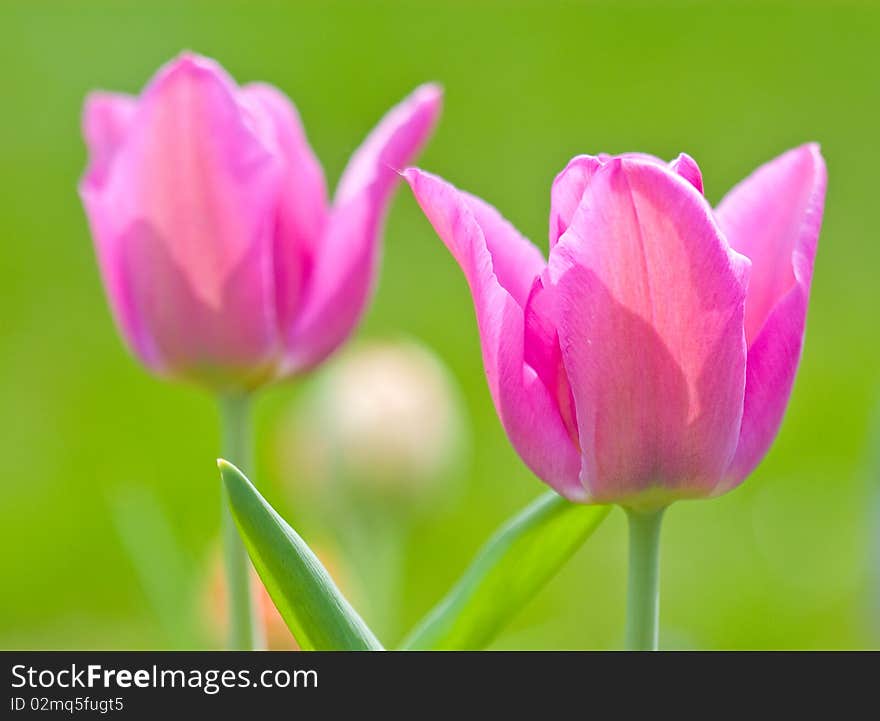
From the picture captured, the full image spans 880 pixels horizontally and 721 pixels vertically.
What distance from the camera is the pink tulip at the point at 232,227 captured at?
0.59 meters

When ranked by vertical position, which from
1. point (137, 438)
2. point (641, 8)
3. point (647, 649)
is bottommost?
point (647, 649)

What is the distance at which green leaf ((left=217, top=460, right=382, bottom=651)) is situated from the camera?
1.49 feet

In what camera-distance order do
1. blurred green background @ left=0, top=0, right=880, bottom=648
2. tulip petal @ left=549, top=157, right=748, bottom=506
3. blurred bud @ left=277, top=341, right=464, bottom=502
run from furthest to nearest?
1. blurred green background @ left=0, top=0, right=880, bottom=648
2. blurred bud @ left=277, top=341, right=464, bottom=502
3. tulip petal @ left=549, top=157, right=748, bottom=506

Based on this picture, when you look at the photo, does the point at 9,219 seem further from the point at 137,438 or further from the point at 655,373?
the point at 655,373

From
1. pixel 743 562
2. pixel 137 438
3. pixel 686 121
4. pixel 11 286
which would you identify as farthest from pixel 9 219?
pixel 743 562

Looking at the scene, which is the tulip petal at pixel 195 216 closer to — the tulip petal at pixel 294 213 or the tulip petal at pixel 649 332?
the tulip petal at pixel 294 213

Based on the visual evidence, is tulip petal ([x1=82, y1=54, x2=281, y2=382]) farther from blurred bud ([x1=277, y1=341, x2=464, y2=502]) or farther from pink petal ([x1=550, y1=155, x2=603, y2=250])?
blurred bud ([x1=277, y1=341, x2=464, y2=502])

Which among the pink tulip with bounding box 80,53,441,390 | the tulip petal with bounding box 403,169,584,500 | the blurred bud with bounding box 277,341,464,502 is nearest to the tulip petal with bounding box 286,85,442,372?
the pink tulip with bounding box 80,53,441,390

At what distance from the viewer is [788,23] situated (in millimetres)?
3479

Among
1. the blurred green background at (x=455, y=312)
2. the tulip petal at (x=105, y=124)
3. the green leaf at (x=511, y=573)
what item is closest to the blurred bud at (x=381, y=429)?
the blurred green background at (x=455, y=312)

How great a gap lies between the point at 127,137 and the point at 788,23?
9.97 ft

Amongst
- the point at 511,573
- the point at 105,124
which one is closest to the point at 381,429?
the point at 105,124

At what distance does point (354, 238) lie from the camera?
1.95 feet

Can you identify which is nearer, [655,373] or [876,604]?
[655,373]
